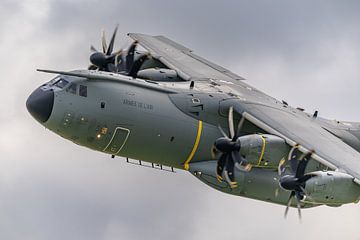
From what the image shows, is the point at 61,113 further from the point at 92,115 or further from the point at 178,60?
the point at 178,60

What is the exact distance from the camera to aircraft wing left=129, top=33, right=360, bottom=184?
141ft

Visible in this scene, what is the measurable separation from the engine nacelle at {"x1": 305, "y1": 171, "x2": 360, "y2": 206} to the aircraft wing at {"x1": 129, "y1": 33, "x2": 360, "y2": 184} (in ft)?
1.61

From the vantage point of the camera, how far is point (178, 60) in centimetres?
5384

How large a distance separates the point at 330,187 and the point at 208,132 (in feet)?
25.2

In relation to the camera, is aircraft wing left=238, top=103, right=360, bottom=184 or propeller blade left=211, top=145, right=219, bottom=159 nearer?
aircraft wing left=238, top=103, right=360, bottom=184

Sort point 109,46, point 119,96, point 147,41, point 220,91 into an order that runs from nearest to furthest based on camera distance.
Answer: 1. point 119,96
2. point 220,91
3. point 109,46
4. point 147,41

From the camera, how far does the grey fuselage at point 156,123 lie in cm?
4394

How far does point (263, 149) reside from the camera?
142ft

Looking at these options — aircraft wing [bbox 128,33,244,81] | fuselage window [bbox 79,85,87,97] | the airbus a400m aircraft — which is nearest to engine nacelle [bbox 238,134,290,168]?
the airbus a400m aircraft

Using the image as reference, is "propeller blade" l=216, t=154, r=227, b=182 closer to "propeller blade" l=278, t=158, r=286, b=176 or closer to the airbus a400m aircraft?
the airbus a400m aircraft

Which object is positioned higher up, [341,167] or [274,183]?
[341,167]

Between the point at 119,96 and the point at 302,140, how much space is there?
8410mm

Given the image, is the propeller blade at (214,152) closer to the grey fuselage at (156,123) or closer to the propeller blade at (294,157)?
the grey fuselage at (156,123)

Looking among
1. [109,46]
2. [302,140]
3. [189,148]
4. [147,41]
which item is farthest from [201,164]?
[147,41]
